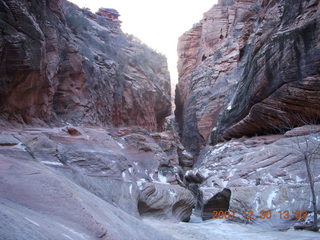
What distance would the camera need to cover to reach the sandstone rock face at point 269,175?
854 centimetres

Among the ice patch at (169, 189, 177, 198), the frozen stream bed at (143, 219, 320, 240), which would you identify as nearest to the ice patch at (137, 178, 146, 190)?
the ice patch at (169, 189, 177, 198)

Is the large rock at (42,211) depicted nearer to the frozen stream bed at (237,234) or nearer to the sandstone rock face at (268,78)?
the frozen stream bed at (237,234)

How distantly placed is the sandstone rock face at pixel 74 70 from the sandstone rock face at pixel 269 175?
24.3 feet

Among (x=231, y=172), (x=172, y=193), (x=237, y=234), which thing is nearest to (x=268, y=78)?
(x=231, y=172)

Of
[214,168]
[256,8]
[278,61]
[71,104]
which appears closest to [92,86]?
[71,104]

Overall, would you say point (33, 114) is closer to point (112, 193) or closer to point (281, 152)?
point (112, 193)

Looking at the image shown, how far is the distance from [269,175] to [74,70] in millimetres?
10563

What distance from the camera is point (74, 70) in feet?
48.6

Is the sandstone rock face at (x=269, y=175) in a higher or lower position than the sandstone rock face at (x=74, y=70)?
lower

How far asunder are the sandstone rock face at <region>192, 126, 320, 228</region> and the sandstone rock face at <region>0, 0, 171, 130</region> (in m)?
7.39

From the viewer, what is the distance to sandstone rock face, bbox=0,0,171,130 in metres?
9.05

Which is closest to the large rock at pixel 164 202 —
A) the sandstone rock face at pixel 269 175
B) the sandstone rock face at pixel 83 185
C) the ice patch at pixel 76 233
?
the sandstone rock face at pixel 83 185
